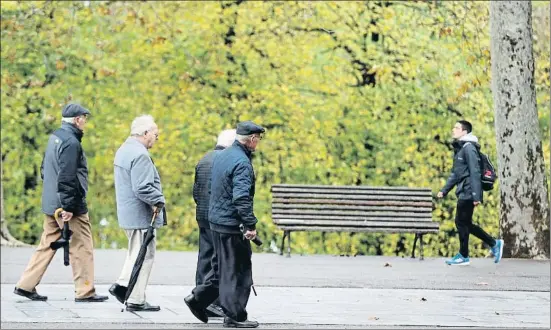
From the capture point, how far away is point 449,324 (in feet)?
31.9

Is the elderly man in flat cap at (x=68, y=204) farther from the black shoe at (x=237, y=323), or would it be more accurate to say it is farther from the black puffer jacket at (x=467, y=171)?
the black puffer jacket at (x=467, y=171)

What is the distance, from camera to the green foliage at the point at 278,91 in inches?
1004

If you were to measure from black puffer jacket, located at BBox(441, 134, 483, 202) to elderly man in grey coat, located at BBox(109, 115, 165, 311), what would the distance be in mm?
5783

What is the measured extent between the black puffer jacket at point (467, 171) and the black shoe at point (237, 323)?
6188 mm

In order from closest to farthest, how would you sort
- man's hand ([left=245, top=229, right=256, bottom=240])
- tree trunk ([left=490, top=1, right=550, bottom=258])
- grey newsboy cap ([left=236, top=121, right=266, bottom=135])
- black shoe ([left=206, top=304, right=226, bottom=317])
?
man's hand ([left=245, top=229, right=256, bottom=240]), grey newsboy cap ([left=236, top=121, right=266, bottom=135]), black shoe ([left=206, top=304, right=226, bottom=317]), tree trunk ([left=490, top=1, right=550, bottom=258])

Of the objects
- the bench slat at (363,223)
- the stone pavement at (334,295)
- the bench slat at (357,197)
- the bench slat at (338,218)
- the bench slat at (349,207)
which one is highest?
the bench slat at (357,197)

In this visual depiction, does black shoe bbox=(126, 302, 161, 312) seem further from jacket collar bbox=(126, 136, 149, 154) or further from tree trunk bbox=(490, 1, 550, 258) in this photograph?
tree trunk bbox=(490, 1, 550, 258)

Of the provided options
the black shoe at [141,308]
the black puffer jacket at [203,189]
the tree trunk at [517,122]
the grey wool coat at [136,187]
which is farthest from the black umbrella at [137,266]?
the tree trunk at [517,122]

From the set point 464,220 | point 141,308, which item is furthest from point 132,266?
point 464,220

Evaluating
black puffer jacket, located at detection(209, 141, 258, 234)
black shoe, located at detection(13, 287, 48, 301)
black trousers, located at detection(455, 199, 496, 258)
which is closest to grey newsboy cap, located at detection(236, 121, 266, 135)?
black puffer jacket, located at detection(209, 141, 258, 234)

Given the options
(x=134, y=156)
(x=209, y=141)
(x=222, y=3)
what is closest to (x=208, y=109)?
(x=209, y=141)

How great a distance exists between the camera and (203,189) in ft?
34.6

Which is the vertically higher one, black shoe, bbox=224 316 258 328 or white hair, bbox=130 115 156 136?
white hair, bbox=130 115 156 136

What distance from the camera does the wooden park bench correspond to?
16656 millimetres
